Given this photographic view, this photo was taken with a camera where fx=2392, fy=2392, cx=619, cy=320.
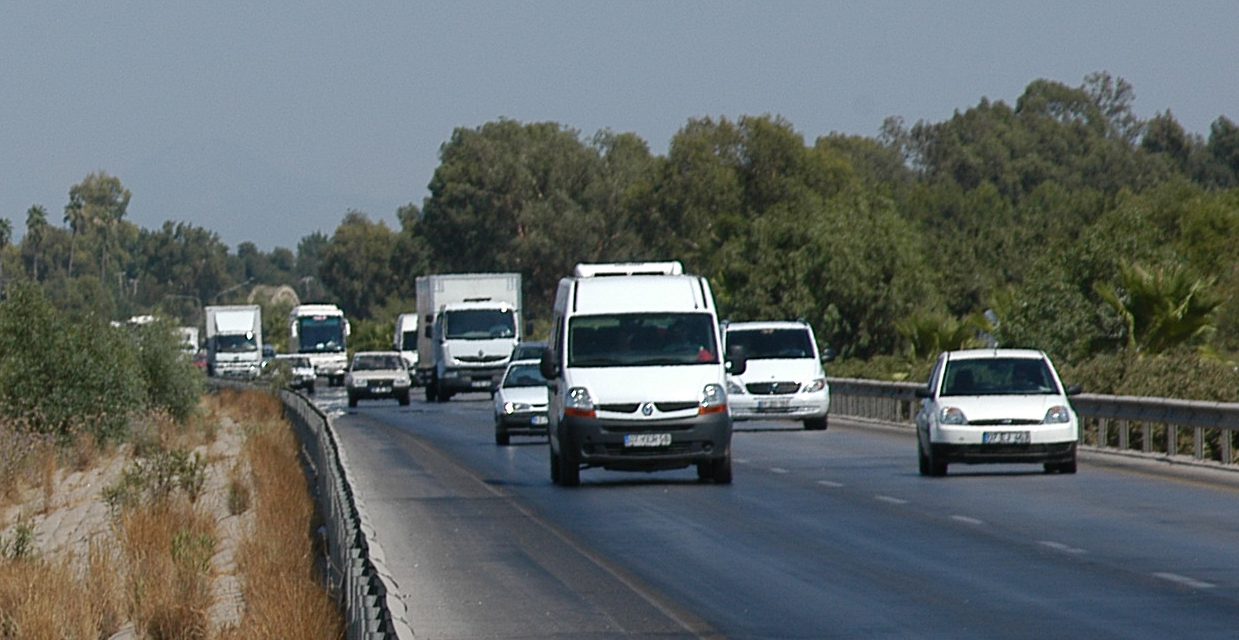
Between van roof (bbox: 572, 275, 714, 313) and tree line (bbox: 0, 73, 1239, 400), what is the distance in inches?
408

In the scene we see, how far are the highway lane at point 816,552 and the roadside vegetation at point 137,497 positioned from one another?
3.49ft

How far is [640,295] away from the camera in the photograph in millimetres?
26766

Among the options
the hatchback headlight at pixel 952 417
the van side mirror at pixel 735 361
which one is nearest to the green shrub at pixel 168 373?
the van side mirror at pixel 735 361

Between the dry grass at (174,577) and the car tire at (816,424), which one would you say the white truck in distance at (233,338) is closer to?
the car tire at (816,424)

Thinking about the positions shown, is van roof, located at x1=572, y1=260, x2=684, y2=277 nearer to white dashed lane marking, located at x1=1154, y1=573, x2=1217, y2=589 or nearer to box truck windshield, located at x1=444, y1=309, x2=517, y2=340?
white dashed lane marking, located at x1=1154, y1=573, x2=1217, y2=589

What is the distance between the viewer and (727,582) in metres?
Answer: 15.5

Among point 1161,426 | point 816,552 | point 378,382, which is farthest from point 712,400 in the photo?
point 378,382

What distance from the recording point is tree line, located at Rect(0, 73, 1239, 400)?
47219mm

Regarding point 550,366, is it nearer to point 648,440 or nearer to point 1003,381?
point 648,440

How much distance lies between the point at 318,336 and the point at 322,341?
A: 11.0 inches

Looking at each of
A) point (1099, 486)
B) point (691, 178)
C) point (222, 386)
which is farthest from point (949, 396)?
point (691, 178)

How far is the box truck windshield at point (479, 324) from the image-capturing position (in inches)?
2515

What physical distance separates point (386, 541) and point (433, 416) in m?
35.7

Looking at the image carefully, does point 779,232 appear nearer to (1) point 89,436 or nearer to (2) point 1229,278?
(2) point 1229,278
